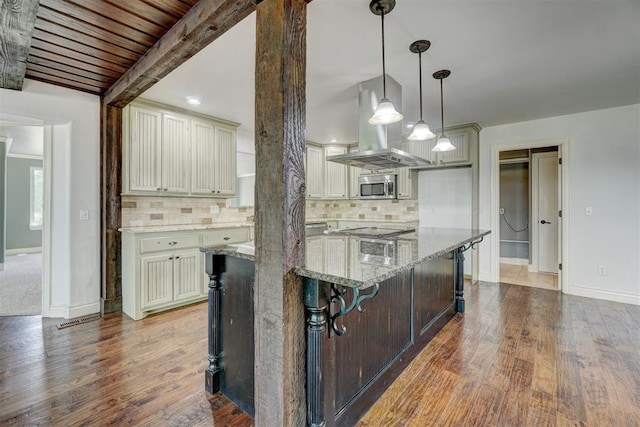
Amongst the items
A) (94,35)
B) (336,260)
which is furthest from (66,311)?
(336,260)

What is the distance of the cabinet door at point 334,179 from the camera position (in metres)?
5.42

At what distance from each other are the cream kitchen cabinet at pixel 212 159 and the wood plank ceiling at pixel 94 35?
1.10 metres

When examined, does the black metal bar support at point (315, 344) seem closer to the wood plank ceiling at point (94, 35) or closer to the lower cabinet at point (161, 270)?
the wood plank ceiling at point (94, 35)

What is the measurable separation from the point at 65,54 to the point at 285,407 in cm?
287

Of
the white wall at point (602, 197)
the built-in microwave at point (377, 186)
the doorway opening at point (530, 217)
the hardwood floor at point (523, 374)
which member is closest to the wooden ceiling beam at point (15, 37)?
the hardwood floor at point (523, 374)

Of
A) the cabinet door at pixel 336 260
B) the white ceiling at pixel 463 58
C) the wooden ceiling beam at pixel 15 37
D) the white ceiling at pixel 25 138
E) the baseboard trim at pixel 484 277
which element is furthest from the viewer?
the white ceiling at pixel 25 138

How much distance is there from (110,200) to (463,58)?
3552mm

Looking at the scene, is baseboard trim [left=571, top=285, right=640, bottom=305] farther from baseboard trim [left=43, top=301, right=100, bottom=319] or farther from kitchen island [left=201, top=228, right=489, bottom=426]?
baseboard trim [left=43, top=301, right=100, bottom=319]

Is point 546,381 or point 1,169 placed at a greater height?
point 1,169

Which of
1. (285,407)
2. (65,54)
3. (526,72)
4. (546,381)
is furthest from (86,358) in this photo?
(526,72)

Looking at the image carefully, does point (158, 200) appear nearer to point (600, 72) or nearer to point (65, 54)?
point (65, 54)

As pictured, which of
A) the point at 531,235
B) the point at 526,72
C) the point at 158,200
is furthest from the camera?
the point at 531,235

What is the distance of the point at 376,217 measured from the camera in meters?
5.46

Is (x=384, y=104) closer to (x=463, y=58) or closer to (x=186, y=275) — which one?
(x=463, y=58)
